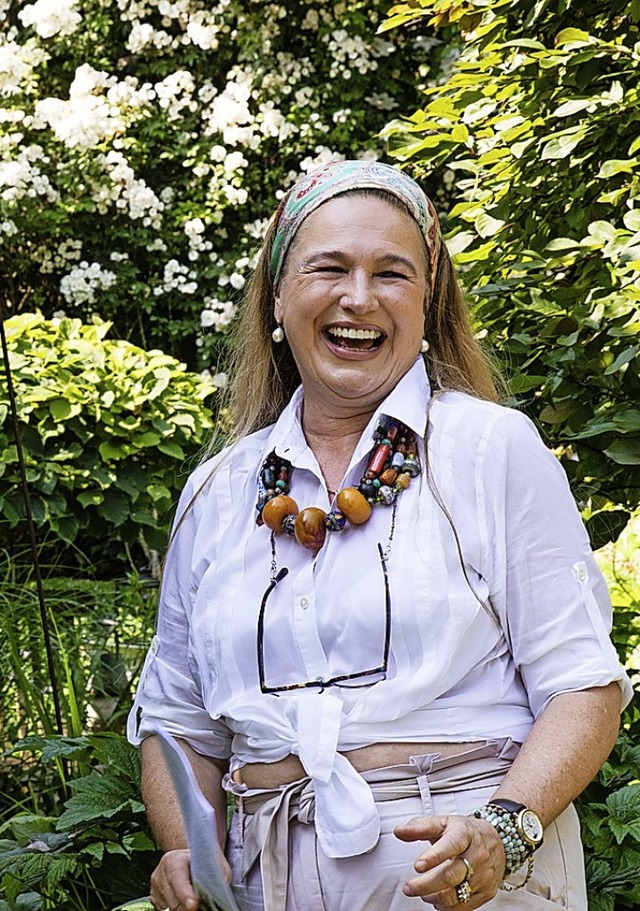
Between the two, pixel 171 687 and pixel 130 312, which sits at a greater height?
pixel 130 312

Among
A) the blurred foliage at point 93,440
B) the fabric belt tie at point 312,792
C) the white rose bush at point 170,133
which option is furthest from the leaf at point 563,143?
the white rose bush at point 170,133

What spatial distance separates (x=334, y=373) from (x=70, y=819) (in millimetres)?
842

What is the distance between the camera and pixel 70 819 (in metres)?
1.99

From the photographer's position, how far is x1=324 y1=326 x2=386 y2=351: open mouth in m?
1.81

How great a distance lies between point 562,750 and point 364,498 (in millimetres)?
430

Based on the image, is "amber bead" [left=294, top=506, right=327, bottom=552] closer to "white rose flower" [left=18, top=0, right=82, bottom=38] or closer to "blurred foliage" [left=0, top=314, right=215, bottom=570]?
"blurred foliage" [left=0, top=314, right=215, bottom=570]

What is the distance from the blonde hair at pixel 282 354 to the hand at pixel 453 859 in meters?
0.70

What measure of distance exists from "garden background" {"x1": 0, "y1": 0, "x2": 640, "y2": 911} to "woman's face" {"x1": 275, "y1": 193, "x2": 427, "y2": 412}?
0.44m

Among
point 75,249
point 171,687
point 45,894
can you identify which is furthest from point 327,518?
point 75,249

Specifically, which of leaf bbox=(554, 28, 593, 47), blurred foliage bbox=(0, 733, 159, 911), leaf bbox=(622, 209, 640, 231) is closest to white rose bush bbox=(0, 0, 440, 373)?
leaf bbox=(554, 28, 593, 47)

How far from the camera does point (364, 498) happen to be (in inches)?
67.5

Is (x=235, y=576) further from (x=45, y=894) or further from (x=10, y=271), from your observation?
(x=10, y=271)

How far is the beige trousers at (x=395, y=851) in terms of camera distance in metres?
1.56

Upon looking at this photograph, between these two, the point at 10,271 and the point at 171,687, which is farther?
the point at 10,271
